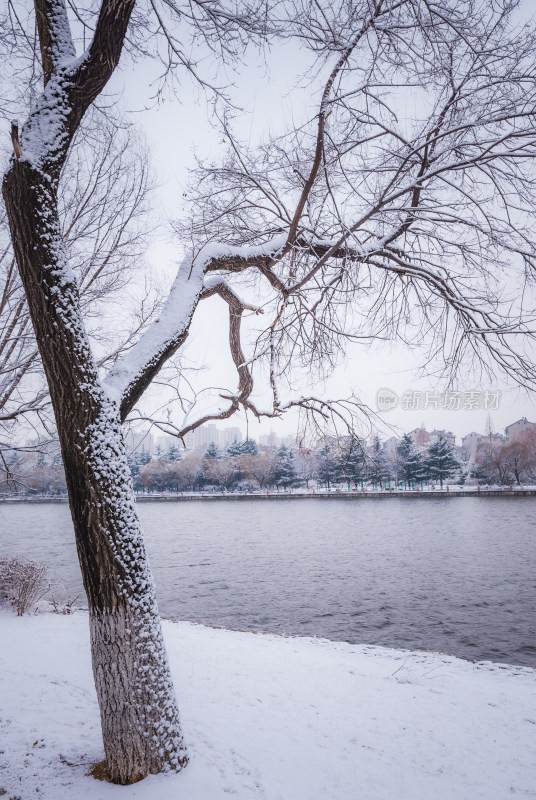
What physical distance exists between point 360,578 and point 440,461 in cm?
5466

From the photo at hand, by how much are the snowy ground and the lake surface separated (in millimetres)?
4046

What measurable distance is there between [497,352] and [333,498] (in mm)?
66269

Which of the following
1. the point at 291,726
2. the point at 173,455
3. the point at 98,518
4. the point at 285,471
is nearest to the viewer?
the point at 98,518

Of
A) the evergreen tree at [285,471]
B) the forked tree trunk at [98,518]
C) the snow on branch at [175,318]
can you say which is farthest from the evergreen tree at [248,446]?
the evergreen tree at [285,471]

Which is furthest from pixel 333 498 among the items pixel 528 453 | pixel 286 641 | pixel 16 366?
pixel 16 366

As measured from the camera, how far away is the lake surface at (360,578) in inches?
465

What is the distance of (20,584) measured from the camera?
9516mm

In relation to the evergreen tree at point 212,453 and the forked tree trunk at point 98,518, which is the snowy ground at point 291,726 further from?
the evergreen tree at point 212,453

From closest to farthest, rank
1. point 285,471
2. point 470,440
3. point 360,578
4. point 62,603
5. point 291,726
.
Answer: point 291,726, point 62,603, point 360,578, point 285,471, point 470,440

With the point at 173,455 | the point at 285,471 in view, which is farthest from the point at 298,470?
the point at 173,455

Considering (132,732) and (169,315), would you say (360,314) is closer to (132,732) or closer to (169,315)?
(169,315)

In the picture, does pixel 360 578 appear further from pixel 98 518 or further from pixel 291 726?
pixel 98 518

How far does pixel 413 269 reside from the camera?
4.07 m

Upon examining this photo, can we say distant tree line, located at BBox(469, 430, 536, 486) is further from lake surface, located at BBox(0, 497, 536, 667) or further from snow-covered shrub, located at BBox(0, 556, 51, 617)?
snow-covered shrub, located at BBox(0, 556, 51, 617)
